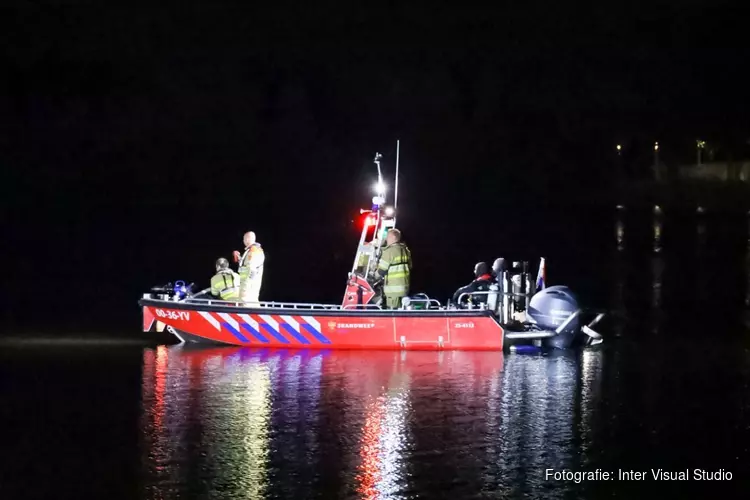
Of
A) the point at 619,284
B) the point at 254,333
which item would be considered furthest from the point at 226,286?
the point at 619,284

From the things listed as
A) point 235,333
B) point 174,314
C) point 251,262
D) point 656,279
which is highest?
point 251,262

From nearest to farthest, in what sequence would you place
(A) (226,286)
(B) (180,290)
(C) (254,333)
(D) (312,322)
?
(D) (312,322) → (C) (254,333) → (A) (226,286) → (B) (180,290)

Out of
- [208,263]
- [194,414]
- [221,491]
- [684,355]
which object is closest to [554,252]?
[208,263]

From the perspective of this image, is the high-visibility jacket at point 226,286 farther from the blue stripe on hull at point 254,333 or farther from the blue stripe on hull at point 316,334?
the blue stripe on hull at point 316,334

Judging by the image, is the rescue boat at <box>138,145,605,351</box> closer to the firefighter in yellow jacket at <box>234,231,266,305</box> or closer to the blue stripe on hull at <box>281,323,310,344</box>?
the blue stripe on hull at <box>281,323,310,344</box>

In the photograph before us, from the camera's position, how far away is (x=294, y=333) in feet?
58.7

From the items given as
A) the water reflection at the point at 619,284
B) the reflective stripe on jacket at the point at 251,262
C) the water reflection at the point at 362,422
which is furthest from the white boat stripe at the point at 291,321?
the water reflection at the point at 619,284

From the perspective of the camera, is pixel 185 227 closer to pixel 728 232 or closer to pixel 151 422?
pixel 728 232

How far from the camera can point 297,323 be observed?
17797 mm

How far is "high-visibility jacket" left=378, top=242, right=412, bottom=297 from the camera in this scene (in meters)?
17.9

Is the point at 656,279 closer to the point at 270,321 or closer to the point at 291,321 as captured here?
the point at 291,321

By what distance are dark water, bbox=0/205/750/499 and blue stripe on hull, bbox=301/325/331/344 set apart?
0.72 ft

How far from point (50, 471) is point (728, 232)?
50.3m

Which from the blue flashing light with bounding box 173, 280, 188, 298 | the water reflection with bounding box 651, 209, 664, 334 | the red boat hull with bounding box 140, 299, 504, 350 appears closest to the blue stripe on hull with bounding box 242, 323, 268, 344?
the red boat hull with bounding box 140, 299, 504, 350
